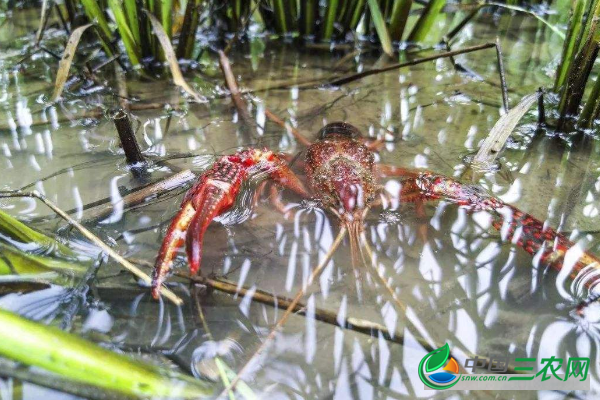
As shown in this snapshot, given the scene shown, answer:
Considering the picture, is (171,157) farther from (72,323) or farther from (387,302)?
(387,302)

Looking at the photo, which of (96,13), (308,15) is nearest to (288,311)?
(96,13)

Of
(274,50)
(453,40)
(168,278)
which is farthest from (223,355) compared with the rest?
(453,40)

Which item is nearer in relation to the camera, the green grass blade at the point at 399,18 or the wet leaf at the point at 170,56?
the wet leaf at the point at 170,56

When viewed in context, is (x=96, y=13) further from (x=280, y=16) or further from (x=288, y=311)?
(x=288, y=311)

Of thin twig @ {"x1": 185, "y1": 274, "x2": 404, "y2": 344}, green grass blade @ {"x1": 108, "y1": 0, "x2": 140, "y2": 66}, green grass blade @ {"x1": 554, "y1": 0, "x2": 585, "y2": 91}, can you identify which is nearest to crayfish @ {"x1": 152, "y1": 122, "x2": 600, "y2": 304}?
thin twig @ {"x1": 185, "y1": 274, "x2": 404, "y2": 344}

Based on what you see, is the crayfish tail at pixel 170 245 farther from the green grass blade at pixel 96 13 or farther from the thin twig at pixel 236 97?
the green grass blade at pixel 96 13
